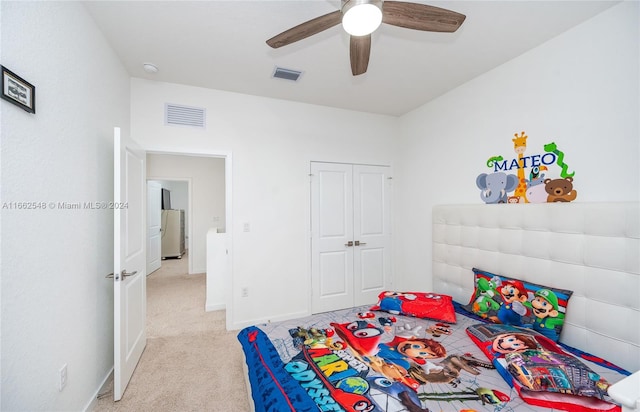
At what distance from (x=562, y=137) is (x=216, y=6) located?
8.71ft

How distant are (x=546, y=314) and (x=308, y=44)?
8.77 feet

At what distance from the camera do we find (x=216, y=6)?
5.75ft

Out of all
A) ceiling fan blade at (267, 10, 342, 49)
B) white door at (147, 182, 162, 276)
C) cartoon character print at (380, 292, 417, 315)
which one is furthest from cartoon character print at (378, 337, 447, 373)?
white door at (147, 182, 162, 276)

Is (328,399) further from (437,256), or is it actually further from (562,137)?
(562,137)

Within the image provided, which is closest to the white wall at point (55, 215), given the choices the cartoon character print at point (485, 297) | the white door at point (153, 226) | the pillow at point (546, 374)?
the pillow at point (546, 374)

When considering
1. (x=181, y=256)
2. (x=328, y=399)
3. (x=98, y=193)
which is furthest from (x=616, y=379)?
(x=181, y=256)

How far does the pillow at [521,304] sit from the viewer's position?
5.91 ft

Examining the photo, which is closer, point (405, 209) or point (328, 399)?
point (328, 399)

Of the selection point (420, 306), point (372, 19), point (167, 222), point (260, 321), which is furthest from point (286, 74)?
point (167, 222)

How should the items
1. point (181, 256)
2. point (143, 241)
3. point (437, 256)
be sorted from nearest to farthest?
1. point (143, 241)
2. point (437, 256)
3. point (181, 256)

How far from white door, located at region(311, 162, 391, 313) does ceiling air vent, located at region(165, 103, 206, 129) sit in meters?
1.39

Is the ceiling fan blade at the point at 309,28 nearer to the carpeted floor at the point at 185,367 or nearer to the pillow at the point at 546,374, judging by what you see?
the pillow at the point at 546,374

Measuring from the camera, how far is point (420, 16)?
1.35 metres

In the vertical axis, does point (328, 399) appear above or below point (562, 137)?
below
